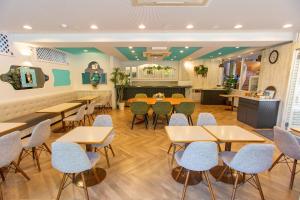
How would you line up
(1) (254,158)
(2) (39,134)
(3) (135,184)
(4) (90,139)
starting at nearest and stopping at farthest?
(1) (254,158) < (4) (90,139) < (3) (135,184) < (2) (39,134)

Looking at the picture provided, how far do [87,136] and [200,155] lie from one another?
151 cm

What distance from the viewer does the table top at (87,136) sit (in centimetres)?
192

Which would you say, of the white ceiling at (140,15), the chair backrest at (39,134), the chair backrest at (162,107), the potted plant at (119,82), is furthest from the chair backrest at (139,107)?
the potted plant at (119,82)

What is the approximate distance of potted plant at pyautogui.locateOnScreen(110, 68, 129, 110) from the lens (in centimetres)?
717

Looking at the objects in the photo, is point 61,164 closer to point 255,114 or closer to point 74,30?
point 74,30

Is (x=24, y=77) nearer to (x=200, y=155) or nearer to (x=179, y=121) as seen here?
(x=179, y=121)

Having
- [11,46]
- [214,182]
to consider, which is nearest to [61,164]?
[214,182]

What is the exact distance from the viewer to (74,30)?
3.68 meters

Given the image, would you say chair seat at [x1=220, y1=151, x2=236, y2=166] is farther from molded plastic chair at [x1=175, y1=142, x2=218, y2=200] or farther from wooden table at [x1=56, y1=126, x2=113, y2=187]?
wooden table at [x1=56, y1=126, x2=113, y2=187]

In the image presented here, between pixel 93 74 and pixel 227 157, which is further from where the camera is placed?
pixel 93 74

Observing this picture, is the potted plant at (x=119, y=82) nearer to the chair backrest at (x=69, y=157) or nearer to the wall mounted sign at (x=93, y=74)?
the wall mounted sign at (x=93, y=74)

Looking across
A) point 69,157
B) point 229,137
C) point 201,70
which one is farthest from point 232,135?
point 201,70

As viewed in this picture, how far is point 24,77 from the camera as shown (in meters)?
4.36

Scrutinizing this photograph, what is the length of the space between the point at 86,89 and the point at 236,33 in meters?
6.61
